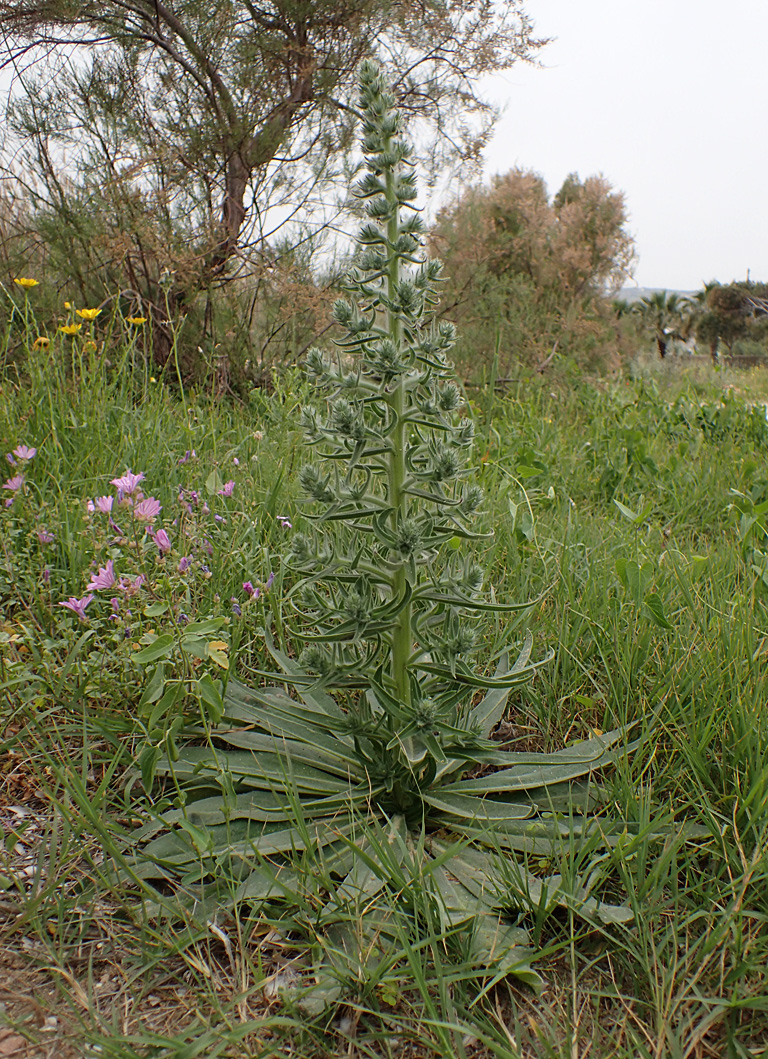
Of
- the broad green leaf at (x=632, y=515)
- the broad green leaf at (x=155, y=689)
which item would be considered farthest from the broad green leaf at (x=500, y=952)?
the broad green leaf at (x=632, y=515)

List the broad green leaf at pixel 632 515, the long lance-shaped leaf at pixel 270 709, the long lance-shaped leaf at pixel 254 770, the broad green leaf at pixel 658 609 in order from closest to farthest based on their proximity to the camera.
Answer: the long lance-shaped leaf at pixel 254 770 → the long lance-shaped leaf at pixel 270 709 → the broad green leaf at pixel 658 609 → the broad green leaf at pixel 632 515

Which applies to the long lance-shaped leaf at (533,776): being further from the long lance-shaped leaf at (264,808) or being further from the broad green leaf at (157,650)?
the broad green leaf at (157,650)

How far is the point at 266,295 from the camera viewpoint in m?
5.39

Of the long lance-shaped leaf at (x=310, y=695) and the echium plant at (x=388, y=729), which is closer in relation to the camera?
the echium plant at (x=388, y=729)

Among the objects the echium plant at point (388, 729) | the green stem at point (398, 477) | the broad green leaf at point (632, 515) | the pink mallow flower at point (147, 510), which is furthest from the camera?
the broad green leaf at point (632, 515)

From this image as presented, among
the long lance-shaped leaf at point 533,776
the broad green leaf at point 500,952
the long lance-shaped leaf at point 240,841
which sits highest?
the long lance-shaped leaf at point 533,776

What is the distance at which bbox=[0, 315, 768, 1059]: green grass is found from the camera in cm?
124

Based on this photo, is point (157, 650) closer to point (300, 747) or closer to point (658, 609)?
point (300, 747)

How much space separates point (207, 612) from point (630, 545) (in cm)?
163

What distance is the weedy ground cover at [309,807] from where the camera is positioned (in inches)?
49.3

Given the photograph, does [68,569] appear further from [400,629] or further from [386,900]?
[386,900]

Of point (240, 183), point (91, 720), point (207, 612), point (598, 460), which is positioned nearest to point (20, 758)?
point (91, 720)

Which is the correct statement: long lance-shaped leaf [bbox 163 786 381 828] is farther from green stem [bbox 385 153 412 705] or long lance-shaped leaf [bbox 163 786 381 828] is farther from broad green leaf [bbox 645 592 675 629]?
broad green leaf [bbox 645 592 675 629]

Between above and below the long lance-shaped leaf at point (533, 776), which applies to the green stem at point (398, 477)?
above
